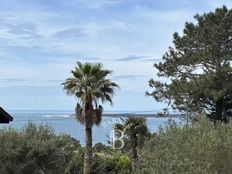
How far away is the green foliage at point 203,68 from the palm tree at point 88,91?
11.0 metres

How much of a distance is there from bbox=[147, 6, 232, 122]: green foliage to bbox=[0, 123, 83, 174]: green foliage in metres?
21.4

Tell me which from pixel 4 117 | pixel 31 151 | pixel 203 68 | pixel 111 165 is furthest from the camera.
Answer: pixel 203 68

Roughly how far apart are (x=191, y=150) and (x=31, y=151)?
9.62 metres

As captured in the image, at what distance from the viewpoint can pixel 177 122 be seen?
14.5m

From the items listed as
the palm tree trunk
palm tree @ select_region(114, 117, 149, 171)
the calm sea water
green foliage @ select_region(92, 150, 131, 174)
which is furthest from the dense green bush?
palm tree @ select_region(114, 117, 149, 171)

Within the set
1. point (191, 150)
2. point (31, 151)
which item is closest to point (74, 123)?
point (31, 151)

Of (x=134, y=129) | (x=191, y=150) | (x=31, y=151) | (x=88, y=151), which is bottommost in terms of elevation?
(x=88, y=151)

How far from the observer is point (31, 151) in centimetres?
2108

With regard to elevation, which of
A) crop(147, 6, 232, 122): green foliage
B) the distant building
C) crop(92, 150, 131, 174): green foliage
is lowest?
crop(92, 150, 131, 174): green foliage

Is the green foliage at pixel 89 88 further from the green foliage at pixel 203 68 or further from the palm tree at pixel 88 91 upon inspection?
the green foliage at pixel 203 68

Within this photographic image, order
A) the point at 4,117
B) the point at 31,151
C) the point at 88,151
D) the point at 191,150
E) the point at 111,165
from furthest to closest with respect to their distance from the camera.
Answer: the point at 111,165 < the point at 88,151 < the point at 31,151 < the point at 4,117 < the point at 191,150

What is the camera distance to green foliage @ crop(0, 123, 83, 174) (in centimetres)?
2072

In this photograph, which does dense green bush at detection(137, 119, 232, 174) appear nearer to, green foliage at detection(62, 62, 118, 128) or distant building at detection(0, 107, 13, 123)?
distant building at detection(0, 107, 13, 123)

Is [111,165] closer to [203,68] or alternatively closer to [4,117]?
[203,68]
